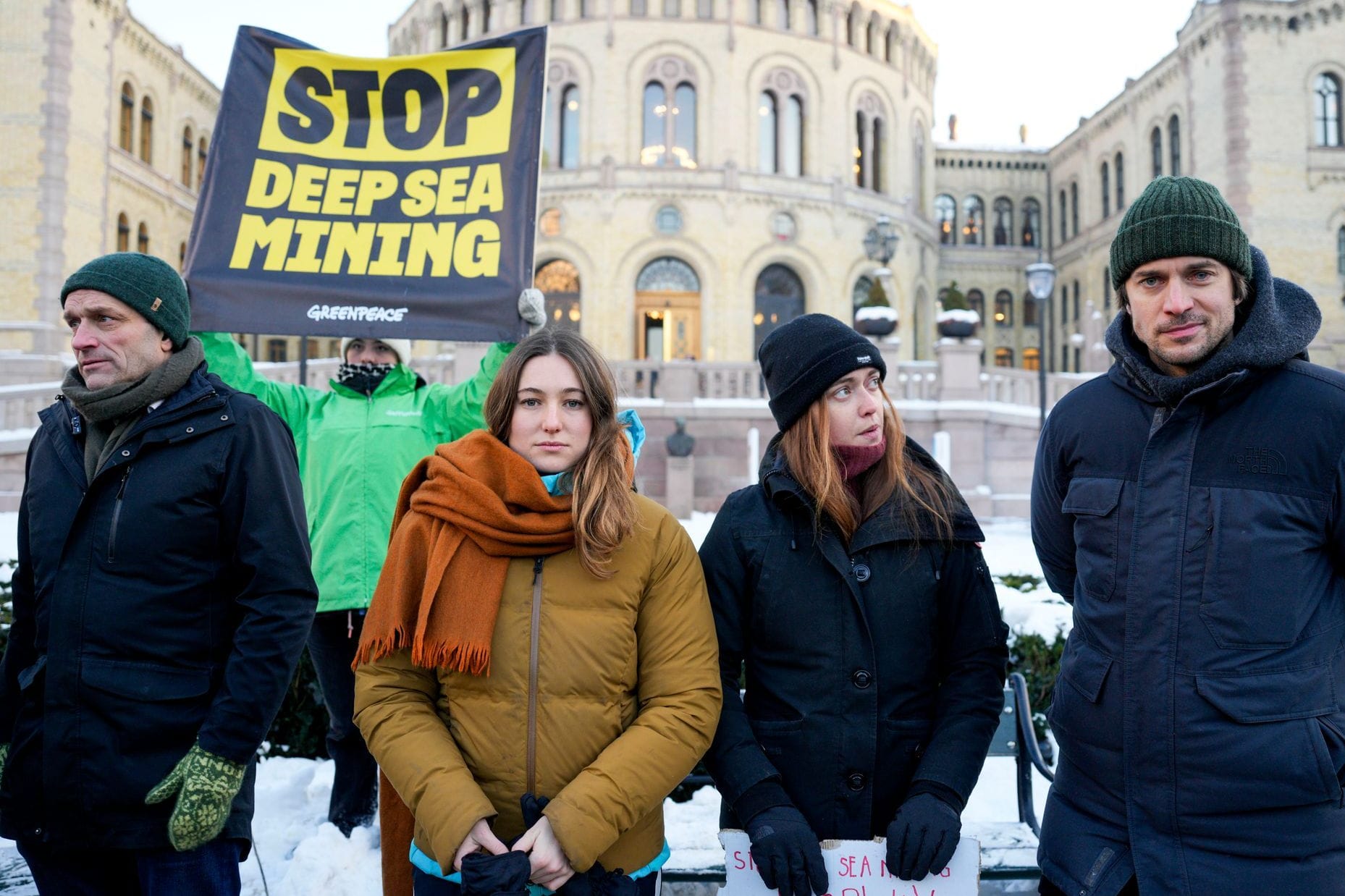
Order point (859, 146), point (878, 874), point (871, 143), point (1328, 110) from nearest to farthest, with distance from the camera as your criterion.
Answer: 1. point (878, 874)
2. point (1328, 110)
3. point (871, 143)
4. point (859, 146)

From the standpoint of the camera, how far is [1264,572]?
6.57 ft

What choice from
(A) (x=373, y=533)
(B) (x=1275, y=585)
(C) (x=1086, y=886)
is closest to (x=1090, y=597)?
(B) (x=1275, y=585)

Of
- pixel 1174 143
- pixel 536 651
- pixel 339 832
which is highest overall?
pixel 1174 143

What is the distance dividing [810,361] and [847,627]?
721 millimetres

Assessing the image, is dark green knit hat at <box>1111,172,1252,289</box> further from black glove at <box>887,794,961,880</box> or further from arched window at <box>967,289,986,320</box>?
arched window at <box>967,289,986,320</box>

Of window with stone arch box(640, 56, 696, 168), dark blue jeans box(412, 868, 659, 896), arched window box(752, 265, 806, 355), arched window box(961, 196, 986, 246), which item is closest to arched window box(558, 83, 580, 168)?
window with stone arch box(640, 56, 696, 168)

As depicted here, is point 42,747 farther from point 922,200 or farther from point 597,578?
point 922,200

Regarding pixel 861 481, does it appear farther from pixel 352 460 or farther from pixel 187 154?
pixel 187 154

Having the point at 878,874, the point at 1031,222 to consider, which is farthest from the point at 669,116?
the point at 878,874

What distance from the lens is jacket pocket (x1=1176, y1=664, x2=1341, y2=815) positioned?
194 cm

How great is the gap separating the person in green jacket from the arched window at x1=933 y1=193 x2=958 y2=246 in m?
40.7

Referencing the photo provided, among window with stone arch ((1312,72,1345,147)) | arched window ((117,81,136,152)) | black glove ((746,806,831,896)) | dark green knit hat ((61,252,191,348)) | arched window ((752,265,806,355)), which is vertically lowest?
black glove ((746,806,831,896))

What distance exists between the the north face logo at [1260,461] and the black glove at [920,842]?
106 centimetres

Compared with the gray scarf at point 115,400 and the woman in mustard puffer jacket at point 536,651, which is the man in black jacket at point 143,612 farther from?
the woman in mustard puffer jacket at point 536,651
